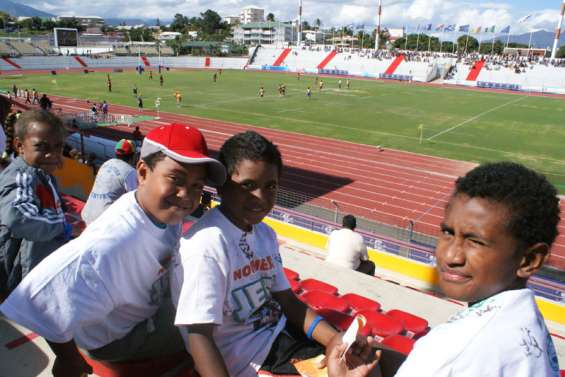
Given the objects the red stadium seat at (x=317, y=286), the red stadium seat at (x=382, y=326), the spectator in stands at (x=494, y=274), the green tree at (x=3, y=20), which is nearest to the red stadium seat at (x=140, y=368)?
the spectator in stands at (x=494, y=274)

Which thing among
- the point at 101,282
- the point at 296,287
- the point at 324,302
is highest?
the point at 101,282

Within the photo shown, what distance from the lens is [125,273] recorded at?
202 cm

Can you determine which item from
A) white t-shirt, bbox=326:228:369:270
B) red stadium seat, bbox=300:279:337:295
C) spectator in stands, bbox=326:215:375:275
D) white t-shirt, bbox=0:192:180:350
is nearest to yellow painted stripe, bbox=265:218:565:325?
spectator in stands, bbox=326:215:375:275

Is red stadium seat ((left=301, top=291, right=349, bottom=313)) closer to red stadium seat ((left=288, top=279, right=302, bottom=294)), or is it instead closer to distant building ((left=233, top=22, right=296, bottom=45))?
red stadium seat ((left=288, top=279, right=302, bottom=294))

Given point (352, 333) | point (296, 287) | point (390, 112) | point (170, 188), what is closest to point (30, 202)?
point (170, 188)

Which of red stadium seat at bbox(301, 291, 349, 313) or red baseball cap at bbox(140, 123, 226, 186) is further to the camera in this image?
red stadium seat at bbox(301, 291, 349, 313)

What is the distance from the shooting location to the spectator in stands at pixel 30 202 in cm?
265

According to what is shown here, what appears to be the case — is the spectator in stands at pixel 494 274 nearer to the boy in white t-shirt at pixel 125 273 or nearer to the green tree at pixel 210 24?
the boy in white t-shirt at pixel 125 273

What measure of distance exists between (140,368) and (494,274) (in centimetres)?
186

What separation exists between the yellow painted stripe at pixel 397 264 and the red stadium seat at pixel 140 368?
201 inches

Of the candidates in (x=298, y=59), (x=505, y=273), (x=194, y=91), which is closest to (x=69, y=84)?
(x=194, y=91)

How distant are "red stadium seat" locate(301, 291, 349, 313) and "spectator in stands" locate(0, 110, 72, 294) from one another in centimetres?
205

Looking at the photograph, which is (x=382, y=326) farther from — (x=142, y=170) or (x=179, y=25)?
(x=179, y=25)

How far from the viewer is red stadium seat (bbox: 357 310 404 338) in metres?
3.49
